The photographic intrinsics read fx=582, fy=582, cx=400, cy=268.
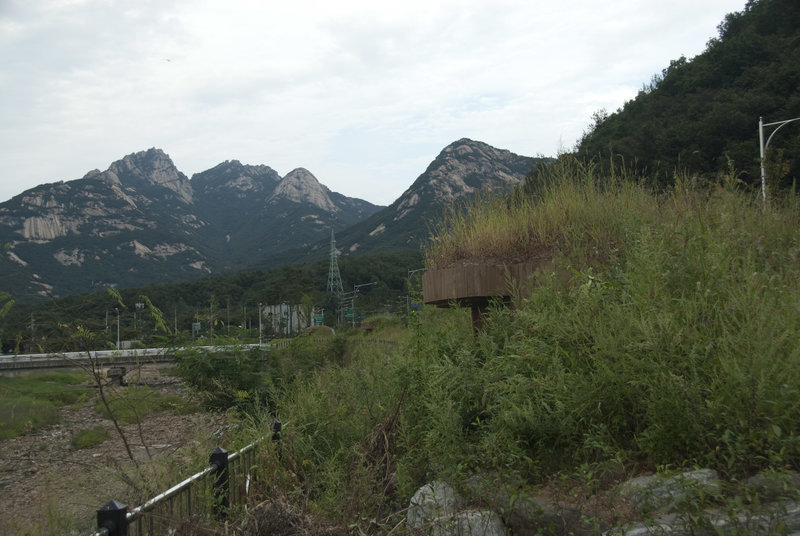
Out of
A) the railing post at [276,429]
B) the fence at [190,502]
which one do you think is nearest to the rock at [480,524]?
the fence at [190,502]

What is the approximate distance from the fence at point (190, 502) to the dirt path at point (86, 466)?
0.38 m

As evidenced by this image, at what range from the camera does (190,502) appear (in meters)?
3.48

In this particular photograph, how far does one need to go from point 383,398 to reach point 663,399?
10.0 ft

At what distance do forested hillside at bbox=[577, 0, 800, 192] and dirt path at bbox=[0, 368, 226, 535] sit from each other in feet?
52.0

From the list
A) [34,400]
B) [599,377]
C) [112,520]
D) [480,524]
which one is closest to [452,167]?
[34,400]

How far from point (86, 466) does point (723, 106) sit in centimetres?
2990

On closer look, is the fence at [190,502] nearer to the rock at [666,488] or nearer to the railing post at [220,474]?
the railing post at [220,474]

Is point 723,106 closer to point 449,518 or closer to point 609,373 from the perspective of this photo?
point 609,373

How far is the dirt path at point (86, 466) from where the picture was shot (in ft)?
14.0

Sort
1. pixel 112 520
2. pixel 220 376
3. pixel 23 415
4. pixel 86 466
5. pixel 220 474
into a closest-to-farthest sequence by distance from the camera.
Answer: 1. pixel 112 520
2. pixel 220 474
3. pixel 86 466
4. pixel 220 376
5. pixel 23 415

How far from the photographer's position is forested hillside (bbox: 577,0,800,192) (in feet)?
76.5

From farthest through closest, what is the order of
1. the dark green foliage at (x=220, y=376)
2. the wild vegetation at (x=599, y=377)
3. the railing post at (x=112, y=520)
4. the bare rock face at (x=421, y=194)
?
the bare rock face at (x=421, y=194)
the dark green foliage at (x=220, y=376)
the wild vegetation at (x=599, y=377)
the railing post at (x=112, y=520)

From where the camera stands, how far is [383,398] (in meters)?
5.54

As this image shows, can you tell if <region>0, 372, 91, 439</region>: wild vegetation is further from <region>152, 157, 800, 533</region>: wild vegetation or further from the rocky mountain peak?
the rocky mountain peak
